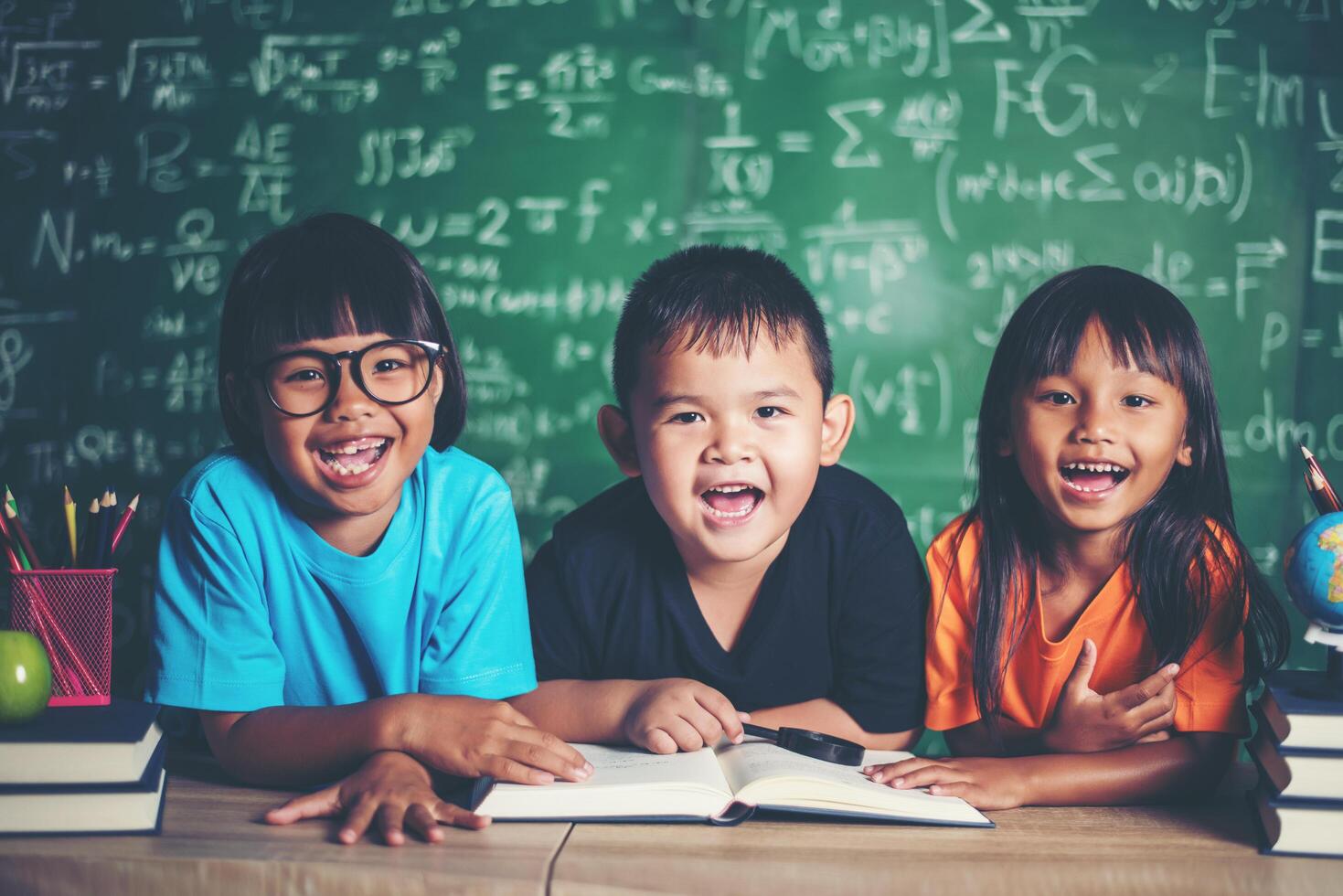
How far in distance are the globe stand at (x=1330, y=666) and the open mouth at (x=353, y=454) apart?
103cm

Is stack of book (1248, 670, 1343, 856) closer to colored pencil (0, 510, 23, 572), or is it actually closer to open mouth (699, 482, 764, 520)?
open mouth (699, 482, 764, 520)

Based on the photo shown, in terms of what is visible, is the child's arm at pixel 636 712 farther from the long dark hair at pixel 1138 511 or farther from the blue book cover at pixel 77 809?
the blue book cover at pixel 77 809

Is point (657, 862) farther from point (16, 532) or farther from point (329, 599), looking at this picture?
point (16, 532)

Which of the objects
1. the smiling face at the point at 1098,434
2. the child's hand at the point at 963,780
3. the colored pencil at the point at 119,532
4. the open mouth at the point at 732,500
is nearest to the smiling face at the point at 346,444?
the colored pencil at the point at 119,532

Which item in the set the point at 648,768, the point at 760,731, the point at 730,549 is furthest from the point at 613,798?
the point at 730,549

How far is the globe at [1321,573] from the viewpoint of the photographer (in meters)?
1.00

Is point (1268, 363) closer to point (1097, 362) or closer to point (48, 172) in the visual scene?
point (1097, 362)

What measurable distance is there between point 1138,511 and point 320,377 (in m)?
1.05

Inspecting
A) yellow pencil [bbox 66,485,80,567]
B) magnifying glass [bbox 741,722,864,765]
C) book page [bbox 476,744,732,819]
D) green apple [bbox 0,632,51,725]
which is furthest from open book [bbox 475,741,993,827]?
yellow pencil [bbox 66,485,80,567]

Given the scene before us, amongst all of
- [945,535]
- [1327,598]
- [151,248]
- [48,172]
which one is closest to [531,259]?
[151,248]

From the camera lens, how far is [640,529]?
156cm

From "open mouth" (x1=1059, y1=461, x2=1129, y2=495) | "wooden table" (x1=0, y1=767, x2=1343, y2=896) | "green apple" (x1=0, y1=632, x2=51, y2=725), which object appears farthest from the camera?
"open mouth" (x1=1059, y1=461, x2=1129, y2=495)

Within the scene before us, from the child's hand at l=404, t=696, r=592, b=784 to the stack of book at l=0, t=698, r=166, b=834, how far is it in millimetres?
263

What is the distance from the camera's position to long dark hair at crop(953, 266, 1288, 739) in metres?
1.30
